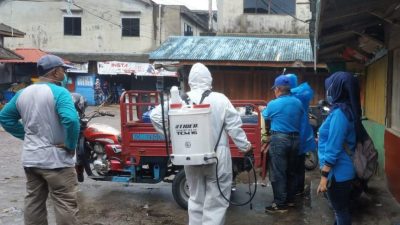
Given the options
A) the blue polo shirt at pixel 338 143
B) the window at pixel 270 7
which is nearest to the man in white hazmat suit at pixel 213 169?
the blue polo shirt at pixel 338 143

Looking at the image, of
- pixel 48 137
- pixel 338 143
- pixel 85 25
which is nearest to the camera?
pixel 338 143

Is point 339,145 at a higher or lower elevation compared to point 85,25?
lower

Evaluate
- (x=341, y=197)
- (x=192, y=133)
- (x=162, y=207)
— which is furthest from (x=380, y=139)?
(x=192, y=133)

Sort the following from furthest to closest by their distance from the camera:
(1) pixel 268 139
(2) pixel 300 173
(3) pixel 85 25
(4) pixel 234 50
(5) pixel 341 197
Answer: (3) pixel 85 25 < (4) pixel 234 50 < (2) pixel 300 173 < (1) pixel 268 139 < (5) pixel 341 197

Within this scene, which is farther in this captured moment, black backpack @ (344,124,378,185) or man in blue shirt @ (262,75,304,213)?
man in blue shirt @ (262,75,304,213)

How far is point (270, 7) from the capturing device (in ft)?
69.1

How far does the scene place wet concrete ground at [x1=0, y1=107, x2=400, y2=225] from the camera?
6.16m

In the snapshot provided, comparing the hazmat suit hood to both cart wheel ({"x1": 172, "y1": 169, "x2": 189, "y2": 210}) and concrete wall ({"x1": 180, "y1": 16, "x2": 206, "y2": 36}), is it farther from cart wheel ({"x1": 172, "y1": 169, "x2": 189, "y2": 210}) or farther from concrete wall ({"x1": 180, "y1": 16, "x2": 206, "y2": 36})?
concrete wall ({"x1": 180, "y1": 16, "x2": 206, "y2": 36})

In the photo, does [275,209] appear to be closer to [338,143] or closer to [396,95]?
[396,95]

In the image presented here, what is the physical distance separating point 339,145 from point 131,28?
1184 inches

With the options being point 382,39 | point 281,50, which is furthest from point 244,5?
point 382,39

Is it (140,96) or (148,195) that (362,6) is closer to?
(140,96)

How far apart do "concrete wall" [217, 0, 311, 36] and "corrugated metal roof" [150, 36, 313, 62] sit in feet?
8.10

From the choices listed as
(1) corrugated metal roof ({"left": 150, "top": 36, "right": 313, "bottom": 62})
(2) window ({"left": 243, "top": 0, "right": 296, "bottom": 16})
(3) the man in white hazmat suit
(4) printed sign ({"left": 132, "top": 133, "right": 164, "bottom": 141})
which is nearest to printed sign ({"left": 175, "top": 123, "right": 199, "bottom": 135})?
(3) the man in white hazmat suit
